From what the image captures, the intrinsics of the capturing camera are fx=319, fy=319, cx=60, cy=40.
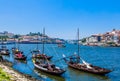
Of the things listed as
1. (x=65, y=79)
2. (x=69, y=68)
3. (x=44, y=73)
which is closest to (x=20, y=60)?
(x=69, y=68)

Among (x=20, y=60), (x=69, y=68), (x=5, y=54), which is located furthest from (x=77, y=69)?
(x=5, y=54)

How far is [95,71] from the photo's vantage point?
203 feet

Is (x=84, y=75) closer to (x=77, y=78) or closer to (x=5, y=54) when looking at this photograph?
(x=77, y=78)

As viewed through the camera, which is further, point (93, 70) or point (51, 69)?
point (93, 70)

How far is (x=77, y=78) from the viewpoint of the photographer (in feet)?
194

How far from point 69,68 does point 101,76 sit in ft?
44.4

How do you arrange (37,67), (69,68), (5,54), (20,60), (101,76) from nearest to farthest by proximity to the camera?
(101,76), (37,67), (69,68), (20,60), (5,54)

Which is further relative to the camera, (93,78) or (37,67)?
(37,67)

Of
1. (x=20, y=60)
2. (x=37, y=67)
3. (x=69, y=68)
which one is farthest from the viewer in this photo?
(x=20, y=60)

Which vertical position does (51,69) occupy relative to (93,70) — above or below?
above

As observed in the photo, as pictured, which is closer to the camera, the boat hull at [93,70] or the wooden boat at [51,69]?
the wooden boat at [51,69]

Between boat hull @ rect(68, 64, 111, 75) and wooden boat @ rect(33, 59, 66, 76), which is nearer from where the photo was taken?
wooden boat @ rect(33, 59, 66, 76)

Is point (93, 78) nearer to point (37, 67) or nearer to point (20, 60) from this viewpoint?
point (37, 67)

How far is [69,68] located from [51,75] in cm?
1440
